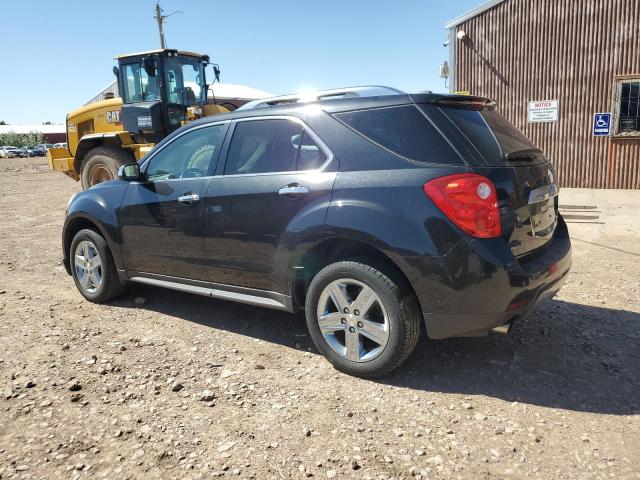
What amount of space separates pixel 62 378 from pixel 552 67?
13008mm

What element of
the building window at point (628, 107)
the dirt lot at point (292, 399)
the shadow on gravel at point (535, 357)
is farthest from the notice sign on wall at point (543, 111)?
the shadow on gravel at point (535, 357)

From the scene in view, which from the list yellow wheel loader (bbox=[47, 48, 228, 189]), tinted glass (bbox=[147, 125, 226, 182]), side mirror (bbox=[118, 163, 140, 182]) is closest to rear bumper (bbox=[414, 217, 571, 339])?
tinted glass (bbox=[147, 125, 226, 182])

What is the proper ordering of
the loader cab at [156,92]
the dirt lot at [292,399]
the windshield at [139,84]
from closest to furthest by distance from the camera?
the dirt lot at [292,399], the loader cab at [156,92], the windshield at [139,84]

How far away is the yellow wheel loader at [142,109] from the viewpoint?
33.1 feet

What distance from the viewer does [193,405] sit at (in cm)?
307

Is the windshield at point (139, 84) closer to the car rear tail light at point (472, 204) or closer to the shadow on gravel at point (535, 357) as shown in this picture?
the shadow on gravel at point (535, 357)

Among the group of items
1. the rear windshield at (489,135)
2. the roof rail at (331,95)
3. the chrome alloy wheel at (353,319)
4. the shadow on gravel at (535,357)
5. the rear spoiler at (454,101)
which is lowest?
the shadow on gravel at (535,357)

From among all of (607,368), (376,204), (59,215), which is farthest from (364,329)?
(59,215)

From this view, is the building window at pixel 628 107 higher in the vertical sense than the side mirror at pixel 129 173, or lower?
higher

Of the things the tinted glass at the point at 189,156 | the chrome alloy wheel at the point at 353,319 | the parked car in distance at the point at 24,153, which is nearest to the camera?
the chrome alloy wheel at the point at 353,319

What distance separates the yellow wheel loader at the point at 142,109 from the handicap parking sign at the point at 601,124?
8.92m

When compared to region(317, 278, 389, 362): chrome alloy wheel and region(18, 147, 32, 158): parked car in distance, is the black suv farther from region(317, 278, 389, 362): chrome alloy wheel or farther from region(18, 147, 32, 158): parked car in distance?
region(18, 147, 32, 158): parked car in distance

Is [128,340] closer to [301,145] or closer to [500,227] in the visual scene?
[301,145]

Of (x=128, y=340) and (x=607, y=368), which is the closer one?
(x=607, y=368)
